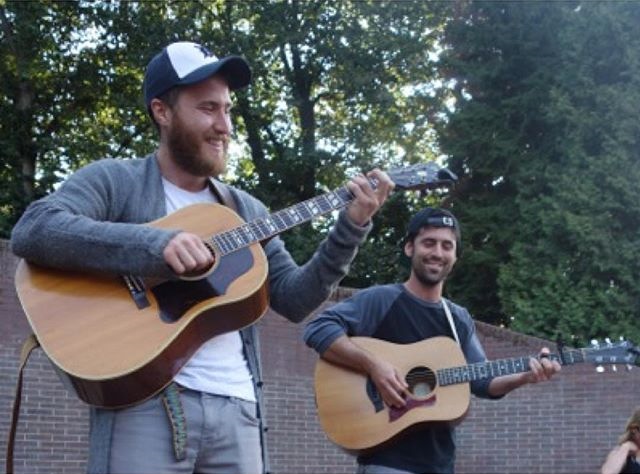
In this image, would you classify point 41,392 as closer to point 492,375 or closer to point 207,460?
point 492,375

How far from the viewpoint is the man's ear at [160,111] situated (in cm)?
362

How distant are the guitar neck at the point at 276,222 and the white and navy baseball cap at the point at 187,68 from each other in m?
0.46

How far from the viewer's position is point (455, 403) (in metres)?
5.68

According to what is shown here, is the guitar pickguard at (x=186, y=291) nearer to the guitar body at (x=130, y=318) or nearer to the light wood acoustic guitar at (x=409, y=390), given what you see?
the guitar body at (x=130, y=318)

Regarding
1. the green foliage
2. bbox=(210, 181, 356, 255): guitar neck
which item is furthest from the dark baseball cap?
the green foliage

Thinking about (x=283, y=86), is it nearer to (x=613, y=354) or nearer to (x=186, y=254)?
(x=613, y=354)

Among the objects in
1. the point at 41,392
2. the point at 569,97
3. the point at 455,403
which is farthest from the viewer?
the point at 569,97

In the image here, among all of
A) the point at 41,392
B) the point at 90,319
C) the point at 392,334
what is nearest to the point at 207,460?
the point at 90,319

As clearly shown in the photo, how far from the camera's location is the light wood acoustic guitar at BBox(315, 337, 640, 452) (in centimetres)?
557

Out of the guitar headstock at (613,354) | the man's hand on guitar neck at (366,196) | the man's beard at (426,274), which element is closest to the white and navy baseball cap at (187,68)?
the man's hand on guitar neck at (366,196)

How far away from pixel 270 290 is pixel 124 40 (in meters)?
17.6

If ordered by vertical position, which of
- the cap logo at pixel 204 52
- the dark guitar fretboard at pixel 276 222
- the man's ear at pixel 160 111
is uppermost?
the cap logo at pixel 204 52

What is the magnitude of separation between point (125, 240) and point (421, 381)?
2.87 m

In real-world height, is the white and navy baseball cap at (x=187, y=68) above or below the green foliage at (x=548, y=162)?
below
